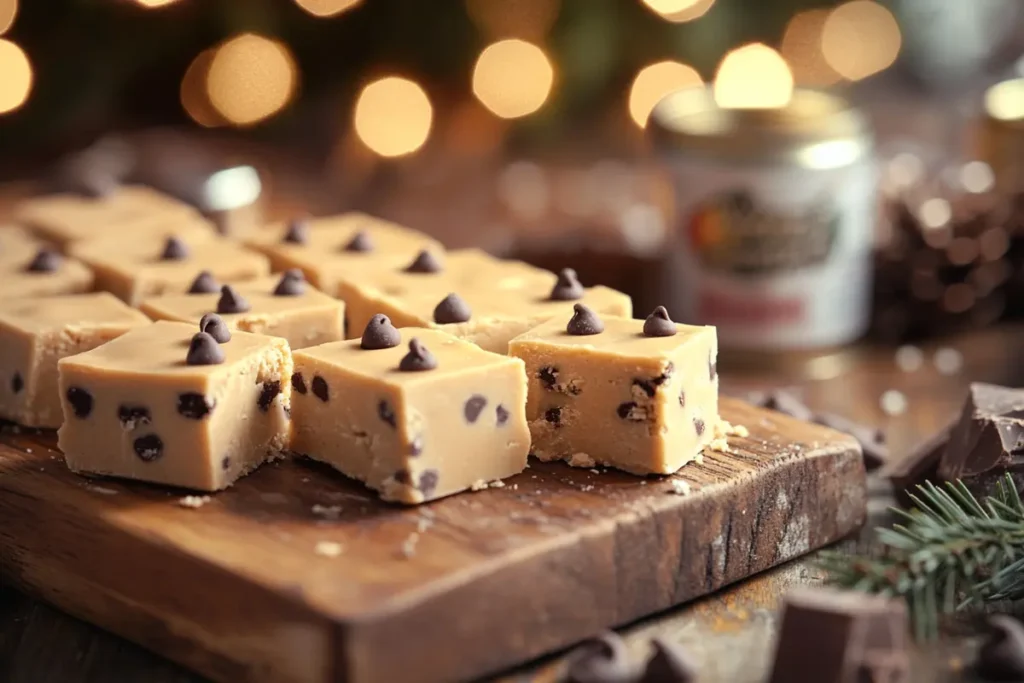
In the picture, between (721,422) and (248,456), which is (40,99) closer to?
(248,456)

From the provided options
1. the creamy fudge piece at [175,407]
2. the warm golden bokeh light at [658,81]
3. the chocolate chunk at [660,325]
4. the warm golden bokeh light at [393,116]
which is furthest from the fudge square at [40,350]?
the warm golden bokeh light at [658,81]

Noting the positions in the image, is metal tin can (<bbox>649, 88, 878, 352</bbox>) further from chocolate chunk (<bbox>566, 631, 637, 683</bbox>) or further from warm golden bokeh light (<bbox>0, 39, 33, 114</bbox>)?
warm golden bokeh light (<bbox>0, 39, 33, 114</bbox>)

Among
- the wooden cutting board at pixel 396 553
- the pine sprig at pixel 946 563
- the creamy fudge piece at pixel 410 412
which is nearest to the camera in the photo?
the wooden cutting board at pixel 396 553

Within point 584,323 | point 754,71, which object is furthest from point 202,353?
point 754,71

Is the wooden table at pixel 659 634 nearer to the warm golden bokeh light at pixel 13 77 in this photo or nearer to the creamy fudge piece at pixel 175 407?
the creamy fudge piece at pixel 175 407

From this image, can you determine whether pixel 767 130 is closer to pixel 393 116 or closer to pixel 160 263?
pixel 160 263

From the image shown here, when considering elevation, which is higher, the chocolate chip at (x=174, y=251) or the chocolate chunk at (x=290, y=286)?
the chocolate chip at (x=174, y=251)

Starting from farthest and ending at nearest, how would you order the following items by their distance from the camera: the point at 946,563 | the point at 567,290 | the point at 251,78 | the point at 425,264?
the point at 251,78 < the point at 425,264 < the point at 567,290 < the point at 946,563
